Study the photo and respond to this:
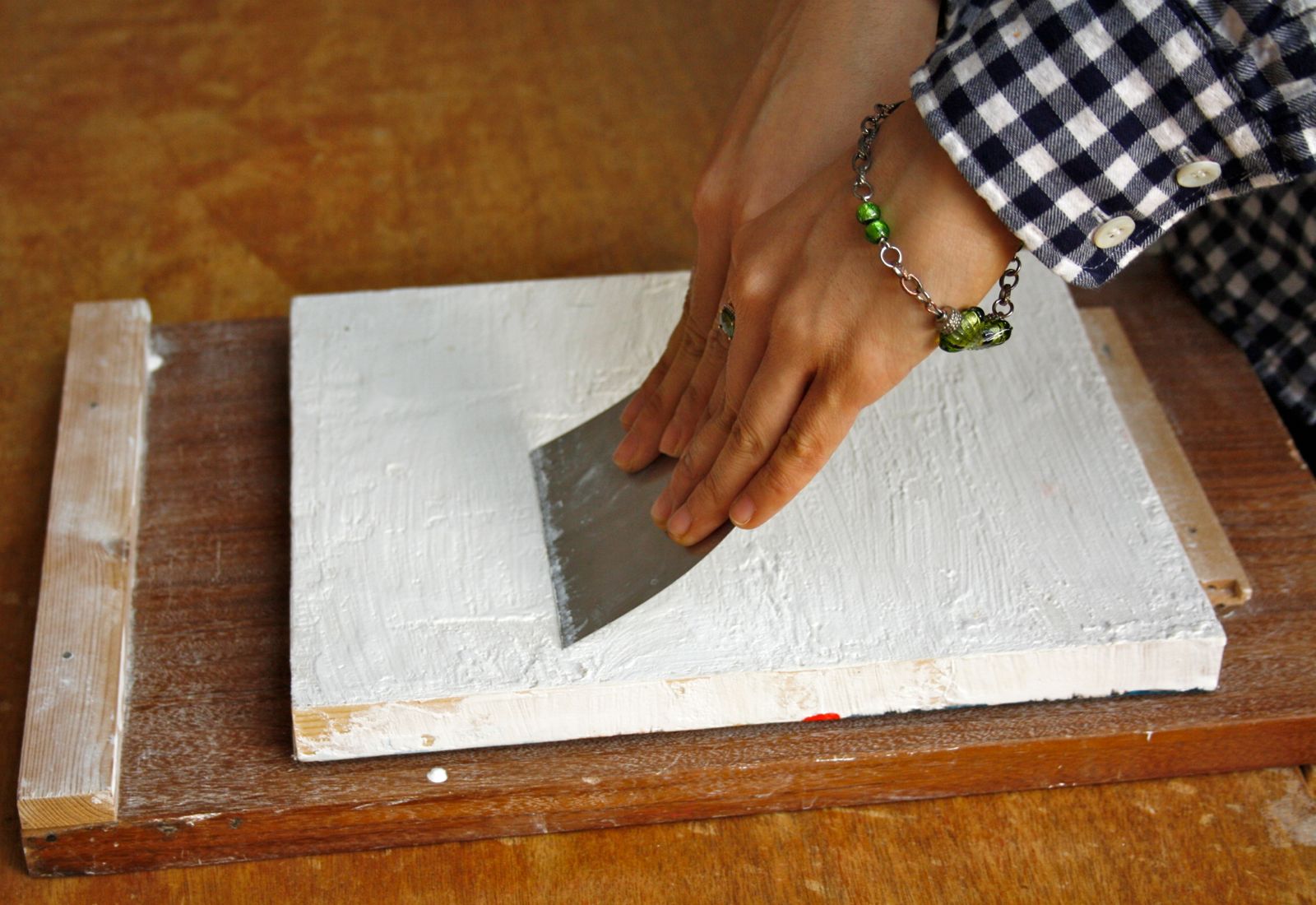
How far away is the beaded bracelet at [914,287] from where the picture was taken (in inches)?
20.1

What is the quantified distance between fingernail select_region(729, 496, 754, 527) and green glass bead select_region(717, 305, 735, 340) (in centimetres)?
8

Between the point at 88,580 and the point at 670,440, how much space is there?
0.35 m

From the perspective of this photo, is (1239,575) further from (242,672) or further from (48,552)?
(48,552)

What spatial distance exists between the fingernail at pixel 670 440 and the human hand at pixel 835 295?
0.22 ft

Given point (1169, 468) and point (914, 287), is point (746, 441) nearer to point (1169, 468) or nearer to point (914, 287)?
point (914, 287)

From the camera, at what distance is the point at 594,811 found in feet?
Answer: 2.07

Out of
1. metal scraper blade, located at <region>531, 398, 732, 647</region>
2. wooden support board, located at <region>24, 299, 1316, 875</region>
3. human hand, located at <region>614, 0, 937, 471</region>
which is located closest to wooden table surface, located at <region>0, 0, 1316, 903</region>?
wooden support board, located at <region>24, 299, 1316, 875</region>

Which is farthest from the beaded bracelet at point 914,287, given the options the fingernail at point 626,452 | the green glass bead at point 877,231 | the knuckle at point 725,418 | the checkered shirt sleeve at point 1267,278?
the checkered shirt sleeve at point 1267,278

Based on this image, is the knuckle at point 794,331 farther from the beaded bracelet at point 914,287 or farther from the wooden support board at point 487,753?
the wooden support board at point 487,753

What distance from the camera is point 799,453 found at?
56cm

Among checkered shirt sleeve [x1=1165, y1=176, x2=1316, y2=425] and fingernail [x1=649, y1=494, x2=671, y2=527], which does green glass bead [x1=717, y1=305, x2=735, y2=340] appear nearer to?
fingernail [x1=649, y1=494, x2=671, y2=527]

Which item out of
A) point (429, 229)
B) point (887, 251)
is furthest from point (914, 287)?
point (429, 229)

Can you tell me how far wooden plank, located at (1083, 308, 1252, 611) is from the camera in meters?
0.72

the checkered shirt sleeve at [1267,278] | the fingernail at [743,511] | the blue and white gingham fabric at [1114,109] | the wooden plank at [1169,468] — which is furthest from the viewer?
the checkered shirt sleeve at [1267,278]
